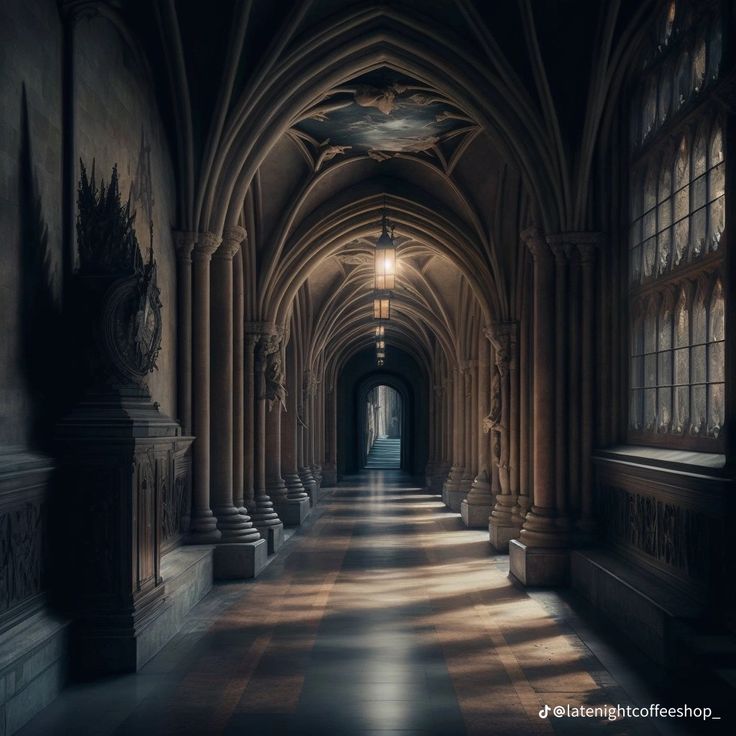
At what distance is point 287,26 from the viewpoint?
10.8m

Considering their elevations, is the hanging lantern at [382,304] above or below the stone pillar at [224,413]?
above

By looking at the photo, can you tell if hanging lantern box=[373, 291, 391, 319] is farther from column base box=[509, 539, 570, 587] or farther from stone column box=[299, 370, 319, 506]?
column base box=[509, 539, 570, 587]

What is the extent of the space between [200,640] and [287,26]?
22.4ft

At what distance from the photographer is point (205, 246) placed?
1137cm

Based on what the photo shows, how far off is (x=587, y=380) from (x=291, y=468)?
10605 mm

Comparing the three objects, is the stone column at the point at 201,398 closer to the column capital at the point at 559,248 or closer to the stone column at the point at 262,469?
the stone column at the point at 262,469

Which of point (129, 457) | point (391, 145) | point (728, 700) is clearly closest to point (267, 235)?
point (391, 145)

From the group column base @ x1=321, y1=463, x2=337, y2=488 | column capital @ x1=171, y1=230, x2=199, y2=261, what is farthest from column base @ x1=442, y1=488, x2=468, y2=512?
column capital @ x1=171, y1=230, x2=199, y2=261

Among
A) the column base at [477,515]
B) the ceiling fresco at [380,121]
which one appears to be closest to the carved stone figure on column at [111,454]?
the ceiling fresco at [380,121]

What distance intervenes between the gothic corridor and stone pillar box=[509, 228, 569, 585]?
4 cm

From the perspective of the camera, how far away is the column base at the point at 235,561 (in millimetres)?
11438

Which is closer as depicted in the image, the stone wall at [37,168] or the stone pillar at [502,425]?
the stone wall at [37,168]

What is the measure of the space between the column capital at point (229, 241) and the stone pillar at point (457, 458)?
12.3 meters

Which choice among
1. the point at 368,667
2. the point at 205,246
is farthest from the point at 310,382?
the point at 368,667
